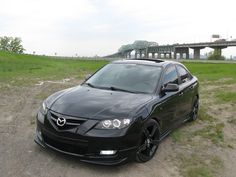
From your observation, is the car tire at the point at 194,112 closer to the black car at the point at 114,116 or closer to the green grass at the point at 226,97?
the black car at the point at 114,116

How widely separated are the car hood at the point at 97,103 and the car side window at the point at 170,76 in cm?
80

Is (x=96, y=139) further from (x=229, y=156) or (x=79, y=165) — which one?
(x=229, y=156)

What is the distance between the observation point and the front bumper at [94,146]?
3.90 metres

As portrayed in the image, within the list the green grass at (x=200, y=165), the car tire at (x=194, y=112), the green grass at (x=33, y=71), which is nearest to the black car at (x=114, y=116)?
the green grass at (x=200, y=165)

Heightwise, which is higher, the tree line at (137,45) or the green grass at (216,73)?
the tree line at (137,45)

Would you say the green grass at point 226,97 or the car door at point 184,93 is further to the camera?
the green grass at point 226,97

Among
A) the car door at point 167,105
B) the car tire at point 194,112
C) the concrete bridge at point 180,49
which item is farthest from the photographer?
the concrete bridge at point 180,49

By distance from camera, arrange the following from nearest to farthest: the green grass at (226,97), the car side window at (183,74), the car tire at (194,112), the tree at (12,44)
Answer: the car side window at (183,74), the car tire at (194,112), the green grass at (226,97), the tree at (12,44)

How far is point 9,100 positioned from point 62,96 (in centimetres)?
473

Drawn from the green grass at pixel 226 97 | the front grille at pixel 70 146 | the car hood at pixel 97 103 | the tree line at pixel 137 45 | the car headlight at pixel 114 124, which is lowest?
the green grass at pixel 226 97

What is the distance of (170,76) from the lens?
5781 millimetres

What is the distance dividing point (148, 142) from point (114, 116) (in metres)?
0.87

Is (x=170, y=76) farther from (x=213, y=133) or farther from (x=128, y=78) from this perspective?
(x=213, y=133)

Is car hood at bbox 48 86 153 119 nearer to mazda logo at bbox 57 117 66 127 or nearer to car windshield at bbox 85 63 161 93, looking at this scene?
mazda logo at bbox 57 117 66 127
